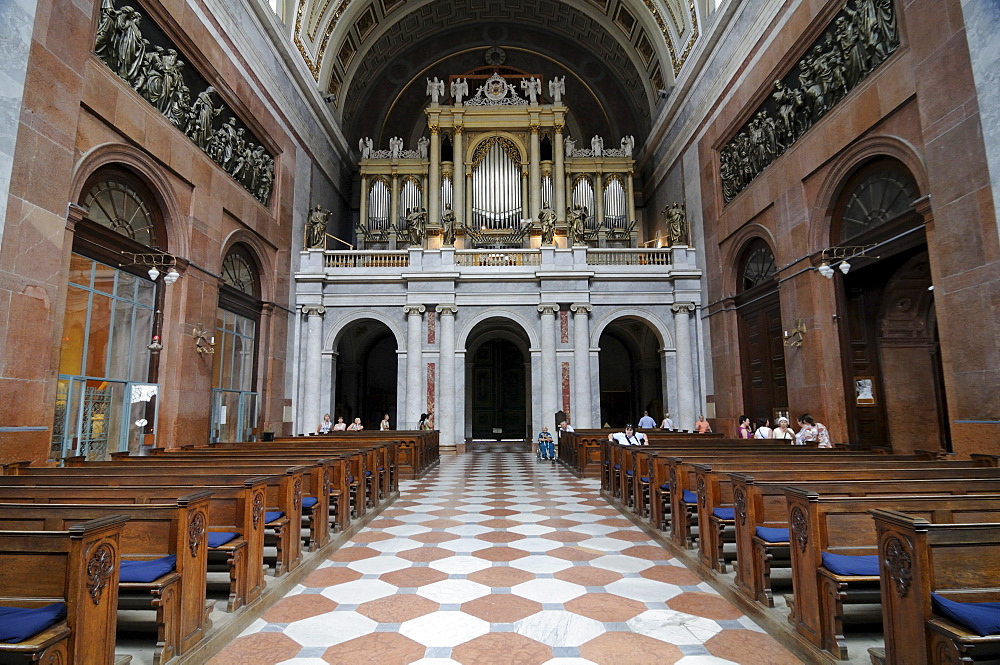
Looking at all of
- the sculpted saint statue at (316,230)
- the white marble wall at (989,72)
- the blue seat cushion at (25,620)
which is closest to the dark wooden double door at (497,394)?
the sculpted saint statue at (316,230)

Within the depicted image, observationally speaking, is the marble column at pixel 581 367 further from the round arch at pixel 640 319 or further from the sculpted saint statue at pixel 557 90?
the sculpted saint statue at pixel 557 90

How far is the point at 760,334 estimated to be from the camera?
13.4m

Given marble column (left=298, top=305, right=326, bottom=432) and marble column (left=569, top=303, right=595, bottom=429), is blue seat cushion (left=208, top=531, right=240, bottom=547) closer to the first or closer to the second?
marble column (left=298, top=305, right=326, bottom=432)

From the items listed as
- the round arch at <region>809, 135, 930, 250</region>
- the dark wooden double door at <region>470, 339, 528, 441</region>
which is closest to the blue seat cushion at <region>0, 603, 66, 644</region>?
the round arch at <region>809, 135, 930, 250</region>

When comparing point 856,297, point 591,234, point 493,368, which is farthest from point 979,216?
point 493,368

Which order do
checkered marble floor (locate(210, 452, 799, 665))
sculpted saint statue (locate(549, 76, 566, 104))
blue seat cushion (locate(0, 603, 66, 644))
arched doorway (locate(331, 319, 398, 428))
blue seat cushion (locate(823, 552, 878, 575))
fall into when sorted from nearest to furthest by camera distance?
blue seat cushion (locate(0, 603, 66, 644)) < blue seat cushion (locate(823, 552, 878, 575)) < checkered marble floor (locate(210, 452, 799, 665)) < arched doorway (locate(331, 319, 398, 428)) < sculpted saint statue (locate(549, 76, 566, 104))

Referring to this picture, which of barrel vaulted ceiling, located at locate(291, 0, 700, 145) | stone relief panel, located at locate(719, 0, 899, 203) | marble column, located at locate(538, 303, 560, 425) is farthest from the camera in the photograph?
barrel vaulted ceiling, located at locate(291, 0, 700, 145)

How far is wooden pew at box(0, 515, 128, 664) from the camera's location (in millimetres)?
2457

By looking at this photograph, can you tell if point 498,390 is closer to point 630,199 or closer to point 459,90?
point 630,199

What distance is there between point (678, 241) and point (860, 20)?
27.1 feet

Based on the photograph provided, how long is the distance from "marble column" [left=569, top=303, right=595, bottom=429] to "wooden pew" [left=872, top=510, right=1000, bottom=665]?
43.9ft

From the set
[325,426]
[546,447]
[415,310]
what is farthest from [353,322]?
[546,447]

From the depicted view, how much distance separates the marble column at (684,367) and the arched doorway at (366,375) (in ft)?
33.0

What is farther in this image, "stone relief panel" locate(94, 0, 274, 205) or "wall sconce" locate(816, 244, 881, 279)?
"wall sconce" locate(816, 244, 881, 279)
